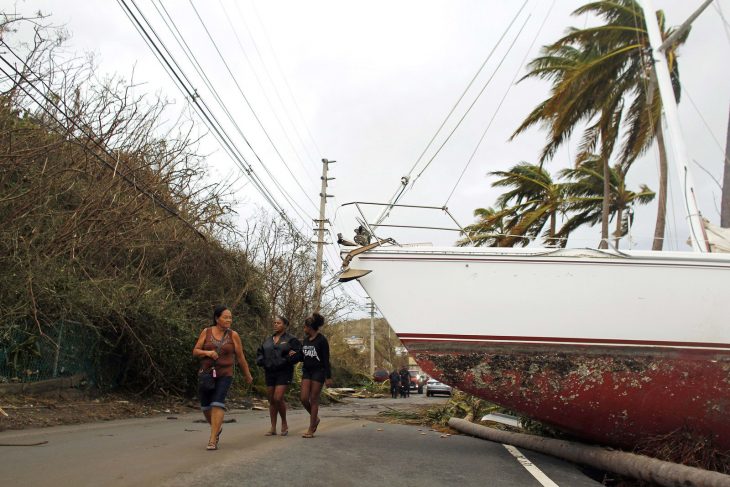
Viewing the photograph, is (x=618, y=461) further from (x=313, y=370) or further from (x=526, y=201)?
(x=526, y=201)

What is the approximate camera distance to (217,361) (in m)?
6.64

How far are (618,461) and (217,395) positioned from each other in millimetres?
4497

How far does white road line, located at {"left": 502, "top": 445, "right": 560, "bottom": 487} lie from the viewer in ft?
19.3

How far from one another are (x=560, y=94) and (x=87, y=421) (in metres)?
13.5

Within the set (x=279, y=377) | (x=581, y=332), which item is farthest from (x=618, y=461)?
(x=279, y=377)

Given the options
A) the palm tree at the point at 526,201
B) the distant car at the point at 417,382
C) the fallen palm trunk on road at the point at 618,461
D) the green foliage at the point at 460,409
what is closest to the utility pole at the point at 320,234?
the palm tree at the point at 526,201

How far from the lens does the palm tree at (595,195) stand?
24141mm

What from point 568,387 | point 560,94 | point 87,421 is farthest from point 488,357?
point 560,94

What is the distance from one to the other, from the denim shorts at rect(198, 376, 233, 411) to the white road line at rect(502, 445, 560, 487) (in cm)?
334

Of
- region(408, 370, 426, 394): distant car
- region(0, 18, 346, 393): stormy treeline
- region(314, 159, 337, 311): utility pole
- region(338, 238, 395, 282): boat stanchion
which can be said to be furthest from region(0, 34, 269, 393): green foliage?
region(408, 370, 426, 394): distant car

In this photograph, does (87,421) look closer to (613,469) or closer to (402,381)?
(613,469)

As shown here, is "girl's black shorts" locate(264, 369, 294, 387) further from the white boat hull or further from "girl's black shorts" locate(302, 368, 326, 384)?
the white boat hull

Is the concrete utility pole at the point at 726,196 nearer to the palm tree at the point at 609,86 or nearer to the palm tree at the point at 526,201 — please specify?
the palm tree at the point at 609,86

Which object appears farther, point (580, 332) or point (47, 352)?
point (47, 352)
